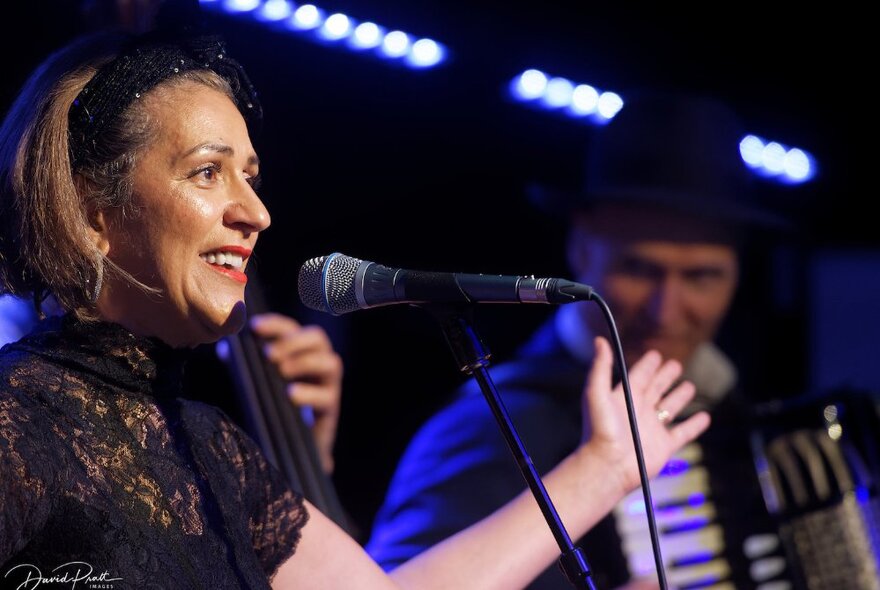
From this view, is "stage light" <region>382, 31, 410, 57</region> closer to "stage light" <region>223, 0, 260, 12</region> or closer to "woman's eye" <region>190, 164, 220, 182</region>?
"stage light" <region>223, 0, 260, 12</region>

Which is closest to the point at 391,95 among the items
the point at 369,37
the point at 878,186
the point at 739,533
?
the point at 369,37

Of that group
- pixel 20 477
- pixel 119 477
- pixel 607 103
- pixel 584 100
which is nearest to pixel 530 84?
pixel 584 100

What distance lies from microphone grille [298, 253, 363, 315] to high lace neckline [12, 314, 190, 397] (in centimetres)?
25

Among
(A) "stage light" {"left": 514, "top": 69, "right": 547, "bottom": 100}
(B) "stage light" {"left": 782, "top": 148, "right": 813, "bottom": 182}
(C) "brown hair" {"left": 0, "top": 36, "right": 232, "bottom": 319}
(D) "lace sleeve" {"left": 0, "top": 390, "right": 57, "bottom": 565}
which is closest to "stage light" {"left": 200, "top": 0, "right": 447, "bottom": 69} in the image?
(A) "stage light" {"left": 514, "top": 69, "right": 547, "bottom": 100}

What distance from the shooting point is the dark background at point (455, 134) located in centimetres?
333

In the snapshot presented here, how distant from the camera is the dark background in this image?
3.33 metres

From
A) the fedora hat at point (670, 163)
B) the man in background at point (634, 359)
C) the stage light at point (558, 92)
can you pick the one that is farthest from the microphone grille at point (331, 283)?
the stage light at point (558, 92)

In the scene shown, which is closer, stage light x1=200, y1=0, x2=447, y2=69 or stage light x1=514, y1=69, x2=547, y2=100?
stage light x1=200, y1=0, x2=447, y2=69

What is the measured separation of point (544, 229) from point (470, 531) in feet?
8.19

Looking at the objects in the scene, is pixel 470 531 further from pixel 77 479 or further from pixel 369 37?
pixel 369 37

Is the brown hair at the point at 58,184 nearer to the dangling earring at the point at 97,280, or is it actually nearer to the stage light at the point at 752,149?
the dangling earring at the point at 97,280

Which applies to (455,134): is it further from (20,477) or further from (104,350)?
(20,477)

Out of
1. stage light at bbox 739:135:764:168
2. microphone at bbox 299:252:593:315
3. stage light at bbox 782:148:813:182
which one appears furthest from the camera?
stage light at bbox 782:148:813:182

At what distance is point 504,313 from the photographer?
13.7 ft
